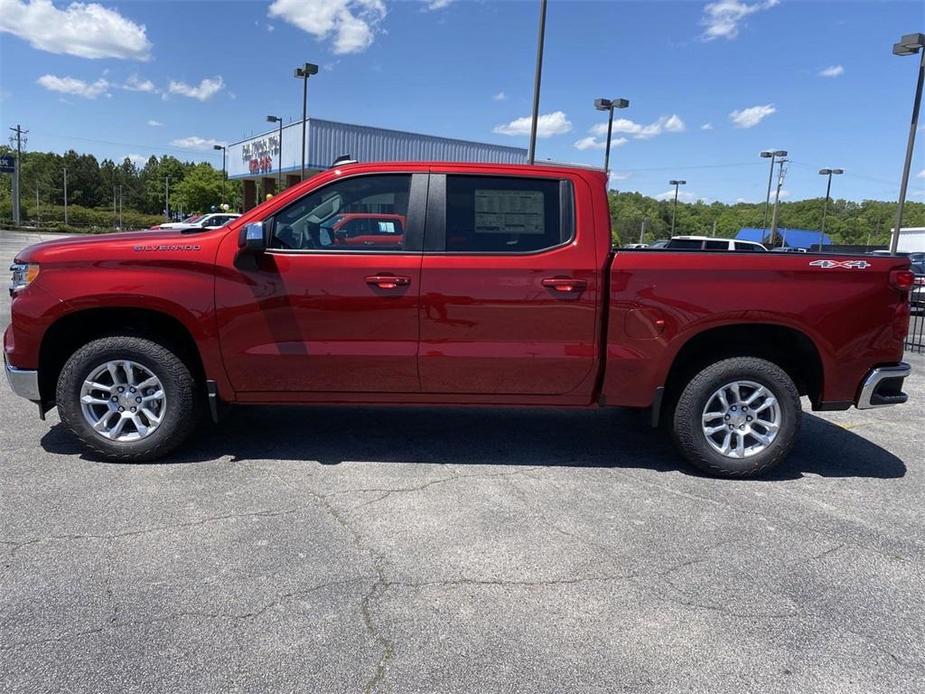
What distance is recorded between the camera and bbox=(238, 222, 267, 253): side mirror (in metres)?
4.10

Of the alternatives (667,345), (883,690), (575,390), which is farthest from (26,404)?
(883,690)

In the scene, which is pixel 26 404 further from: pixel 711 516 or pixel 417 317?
pixel 711 516

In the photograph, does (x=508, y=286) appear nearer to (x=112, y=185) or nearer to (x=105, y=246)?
(x=105, y=246)

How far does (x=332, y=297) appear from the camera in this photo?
431 centimetres

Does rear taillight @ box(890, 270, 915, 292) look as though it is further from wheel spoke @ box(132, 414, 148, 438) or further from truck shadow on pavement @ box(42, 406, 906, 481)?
wheel spoke @ box(132, 414, 148, 438)

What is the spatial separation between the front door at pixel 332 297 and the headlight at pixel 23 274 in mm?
1185

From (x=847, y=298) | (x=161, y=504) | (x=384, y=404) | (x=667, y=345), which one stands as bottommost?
(x=161, y=504)

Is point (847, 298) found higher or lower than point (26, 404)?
higher

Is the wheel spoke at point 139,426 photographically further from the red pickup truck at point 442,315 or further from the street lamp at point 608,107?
the street lamp at point 608,107

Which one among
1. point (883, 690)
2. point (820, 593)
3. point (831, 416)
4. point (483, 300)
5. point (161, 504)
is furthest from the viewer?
point (831, 416)

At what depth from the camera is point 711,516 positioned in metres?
4.00

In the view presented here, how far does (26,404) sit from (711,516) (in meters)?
5.50

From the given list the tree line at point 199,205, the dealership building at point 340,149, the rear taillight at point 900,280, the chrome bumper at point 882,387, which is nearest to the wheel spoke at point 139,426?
the chrome bumper at point 882,387

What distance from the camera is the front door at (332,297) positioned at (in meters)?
4.30
